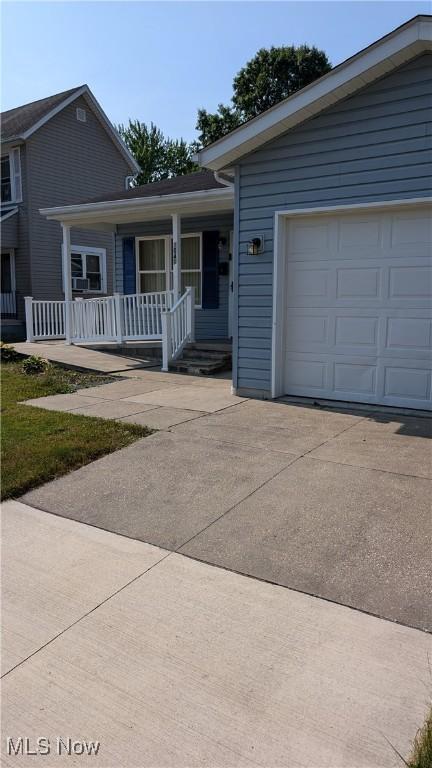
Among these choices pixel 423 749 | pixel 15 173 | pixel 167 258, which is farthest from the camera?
pixel 15 173

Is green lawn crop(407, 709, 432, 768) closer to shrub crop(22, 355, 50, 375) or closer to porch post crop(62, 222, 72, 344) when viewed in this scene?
shrub crop(22, 355, 50, 375)

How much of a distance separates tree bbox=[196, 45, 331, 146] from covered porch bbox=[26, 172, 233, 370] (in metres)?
17.7

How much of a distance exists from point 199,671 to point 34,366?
25.5ft

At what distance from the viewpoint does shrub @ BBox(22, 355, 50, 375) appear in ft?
30.0

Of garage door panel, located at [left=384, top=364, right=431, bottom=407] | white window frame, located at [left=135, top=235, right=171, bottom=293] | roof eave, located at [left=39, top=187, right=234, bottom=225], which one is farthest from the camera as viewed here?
white window frame, located at [left=135, top=235, right=171, bottom=293]

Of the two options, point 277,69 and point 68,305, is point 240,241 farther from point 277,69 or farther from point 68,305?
point 277,69

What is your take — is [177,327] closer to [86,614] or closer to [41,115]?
[86,614]

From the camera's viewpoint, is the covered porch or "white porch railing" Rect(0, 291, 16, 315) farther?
"white porch railing" Rect(0, 291, 16, 315)

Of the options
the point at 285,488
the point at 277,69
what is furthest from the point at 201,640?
the point at 277,69

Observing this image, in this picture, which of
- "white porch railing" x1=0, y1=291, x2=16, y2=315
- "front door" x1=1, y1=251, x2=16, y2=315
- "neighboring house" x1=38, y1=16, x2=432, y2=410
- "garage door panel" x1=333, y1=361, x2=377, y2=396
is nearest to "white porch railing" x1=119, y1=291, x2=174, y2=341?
"neighboring house" x1=38, y1=16, x2=432, y2=410

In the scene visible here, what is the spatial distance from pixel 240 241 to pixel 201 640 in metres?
5.54

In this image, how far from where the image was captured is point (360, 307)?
636 centimetres

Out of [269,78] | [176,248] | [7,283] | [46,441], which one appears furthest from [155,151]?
[46,441]

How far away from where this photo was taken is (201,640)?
7.77 feet
